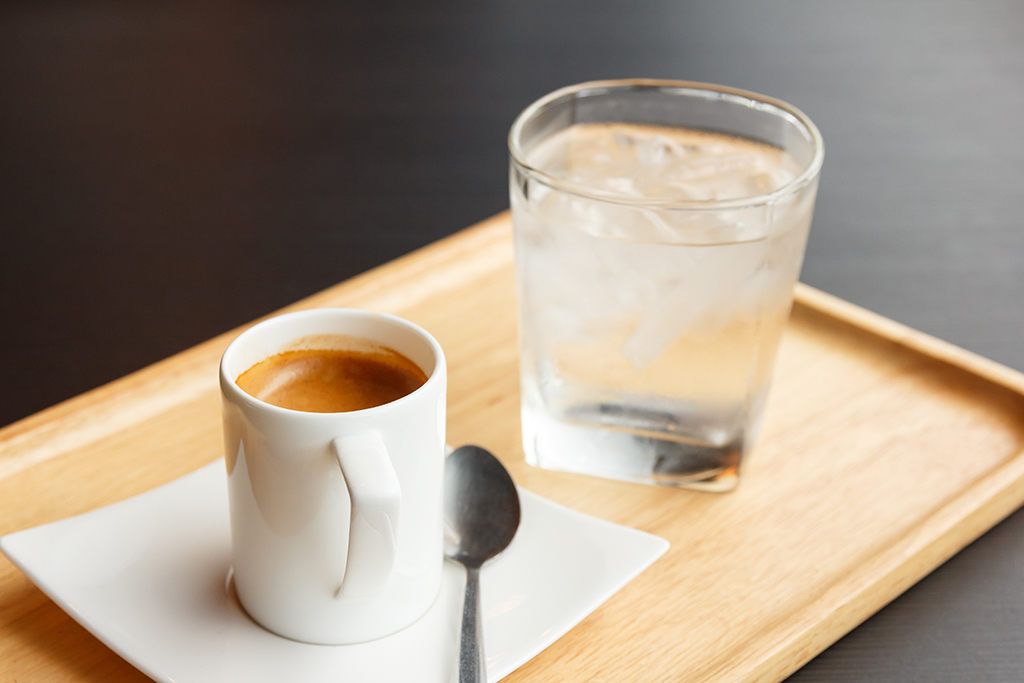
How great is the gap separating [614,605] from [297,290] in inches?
29.5

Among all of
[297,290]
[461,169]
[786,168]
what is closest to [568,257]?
[786,168]

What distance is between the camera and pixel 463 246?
118cm

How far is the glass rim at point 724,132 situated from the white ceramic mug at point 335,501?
173 millimetres

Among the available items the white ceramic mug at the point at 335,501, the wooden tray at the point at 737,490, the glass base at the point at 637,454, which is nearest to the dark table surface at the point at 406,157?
the wooden tray at the point at 737,490

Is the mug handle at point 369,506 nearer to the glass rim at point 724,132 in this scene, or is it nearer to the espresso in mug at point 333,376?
the espresso in mug at point 333,376

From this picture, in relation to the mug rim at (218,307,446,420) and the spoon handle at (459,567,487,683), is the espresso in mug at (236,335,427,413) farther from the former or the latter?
the spoon handle at (459,567,487,683)

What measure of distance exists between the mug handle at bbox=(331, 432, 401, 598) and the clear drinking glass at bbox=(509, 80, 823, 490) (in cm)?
27

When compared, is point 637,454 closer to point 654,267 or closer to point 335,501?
point 654,267

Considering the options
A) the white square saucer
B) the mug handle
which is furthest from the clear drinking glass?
the mug handle

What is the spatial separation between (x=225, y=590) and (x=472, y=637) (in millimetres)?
171

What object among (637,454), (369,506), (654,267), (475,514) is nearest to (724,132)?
(654,267)

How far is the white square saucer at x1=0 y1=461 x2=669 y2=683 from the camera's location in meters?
0.61

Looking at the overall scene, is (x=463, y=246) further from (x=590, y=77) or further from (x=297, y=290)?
(x=590, y=77)

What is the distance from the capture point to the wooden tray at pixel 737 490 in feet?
2.22
